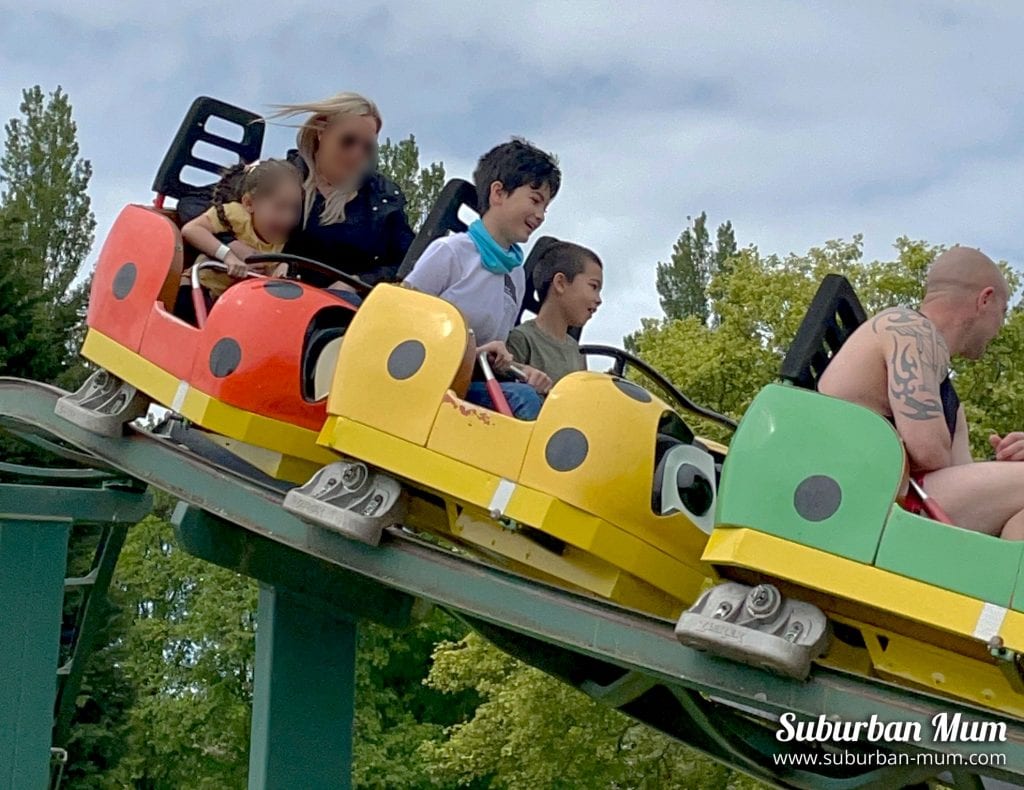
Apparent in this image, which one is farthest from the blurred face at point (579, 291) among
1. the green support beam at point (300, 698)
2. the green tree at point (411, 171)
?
the green tree at point (411, 171)

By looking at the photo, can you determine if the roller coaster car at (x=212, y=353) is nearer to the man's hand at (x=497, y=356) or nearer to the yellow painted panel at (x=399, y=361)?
the yellow painted panel at (x=399, y=361)

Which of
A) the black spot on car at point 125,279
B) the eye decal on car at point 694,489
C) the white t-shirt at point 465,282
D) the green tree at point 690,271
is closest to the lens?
the eye decal on car at point 694,489

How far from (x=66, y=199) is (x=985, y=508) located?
20.0m

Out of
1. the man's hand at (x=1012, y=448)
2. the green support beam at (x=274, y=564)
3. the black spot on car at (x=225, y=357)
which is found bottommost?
the green support beam at (x=274, y=564)

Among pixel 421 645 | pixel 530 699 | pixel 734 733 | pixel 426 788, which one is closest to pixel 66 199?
pixel 421 645

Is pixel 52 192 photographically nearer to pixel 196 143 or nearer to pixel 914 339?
pixel 196 143

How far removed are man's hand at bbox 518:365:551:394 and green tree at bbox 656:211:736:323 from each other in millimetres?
24284

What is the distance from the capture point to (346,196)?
4.39 meters

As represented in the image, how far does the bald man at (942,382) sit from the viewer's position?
2.70m

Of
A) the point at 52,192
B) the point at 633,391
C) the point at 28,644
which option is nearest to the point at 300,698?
the point at 28,644

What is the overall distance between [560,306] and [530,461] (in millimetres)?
922

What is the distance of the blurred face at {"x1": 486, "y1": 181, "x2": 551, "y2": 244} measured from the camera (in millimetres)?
3674

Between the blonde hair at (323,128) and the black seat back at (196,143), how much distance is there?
0.36 metres

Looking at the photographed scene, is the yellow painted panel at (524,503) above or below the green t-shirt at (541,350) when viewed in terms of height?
below
